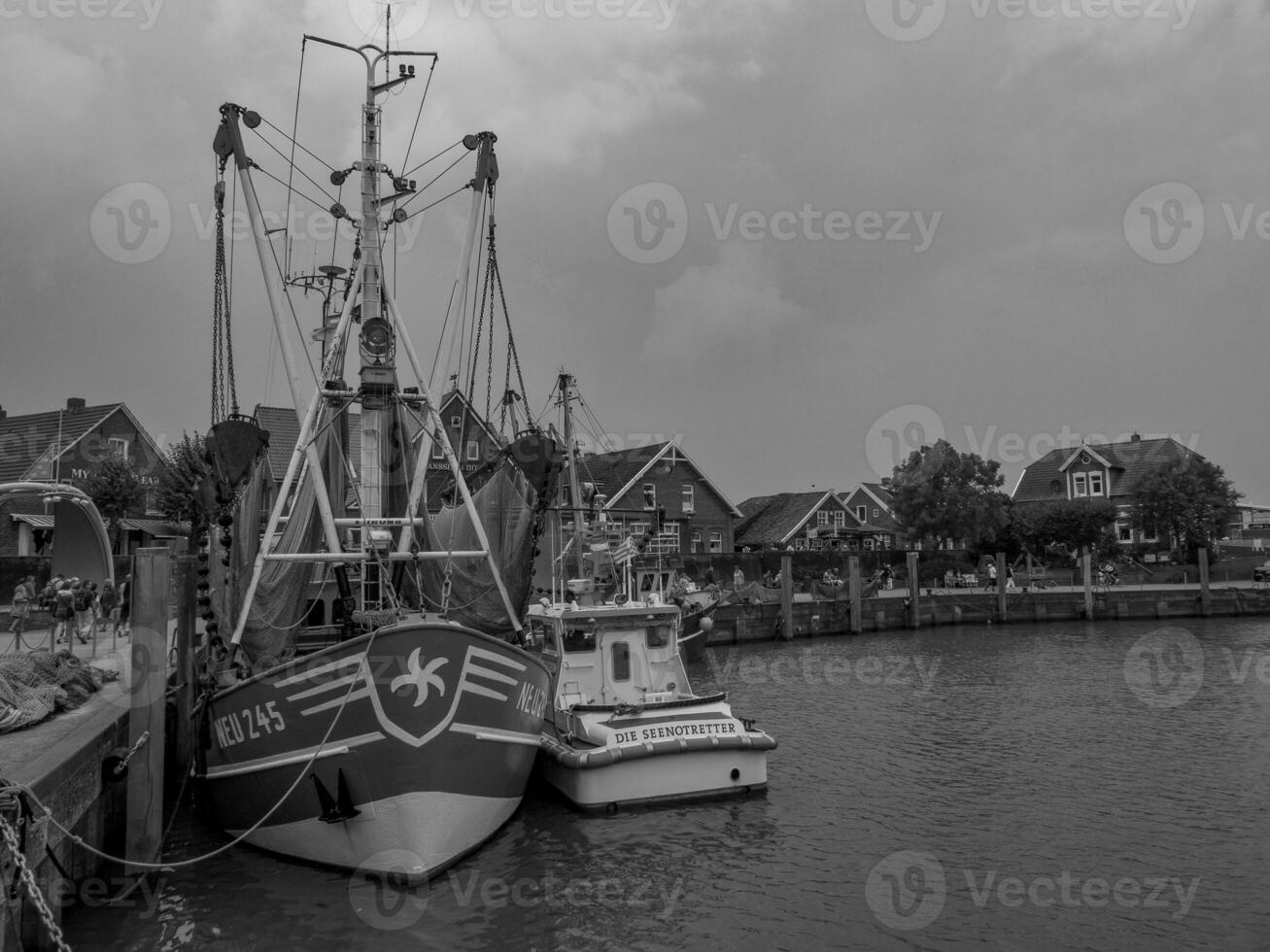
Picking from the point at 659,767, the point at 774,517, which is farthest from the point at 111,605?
the point at 774,517

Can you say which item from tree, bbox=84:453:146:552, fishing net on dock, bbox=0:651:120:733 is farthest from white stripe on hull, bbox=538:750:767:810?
tree, bbox=84:453:146:552

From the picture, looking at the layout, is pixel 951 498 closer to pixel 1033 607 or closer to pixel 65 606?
pixel 1033 607

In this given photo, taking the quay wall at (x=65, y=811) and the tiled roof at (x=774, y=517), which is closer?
the quay wall at (x=65, y=811)

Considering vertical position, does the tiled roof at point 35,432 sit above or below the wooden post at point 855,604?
above

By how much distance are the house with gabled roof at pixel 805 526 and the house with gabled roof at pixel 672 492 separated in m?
6.60

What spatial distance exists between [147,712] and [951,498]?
52.7 metres

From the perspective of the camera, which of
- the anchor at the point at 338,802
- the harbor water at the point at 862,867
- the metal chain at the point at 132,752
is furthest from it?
the metal chain at the point at 132,752

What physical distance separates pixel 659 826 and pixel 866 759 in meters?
5.60

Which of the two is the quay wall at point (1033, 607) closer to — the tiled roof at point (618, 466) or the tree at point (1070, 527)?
the tree at point (1070, 527)

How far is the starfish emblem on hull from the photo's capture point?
10.6m

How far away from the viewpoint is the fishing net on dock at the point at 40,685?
11.4 m

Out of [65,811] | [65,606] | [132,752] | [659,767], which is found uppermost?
[65,606]

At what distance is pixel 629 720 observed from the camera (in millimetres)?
14914

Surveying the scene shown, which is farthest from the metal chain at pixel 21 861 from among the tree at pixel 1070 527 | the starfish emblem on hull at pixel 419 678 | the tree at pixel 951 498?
the tree at pixel 1070 527
